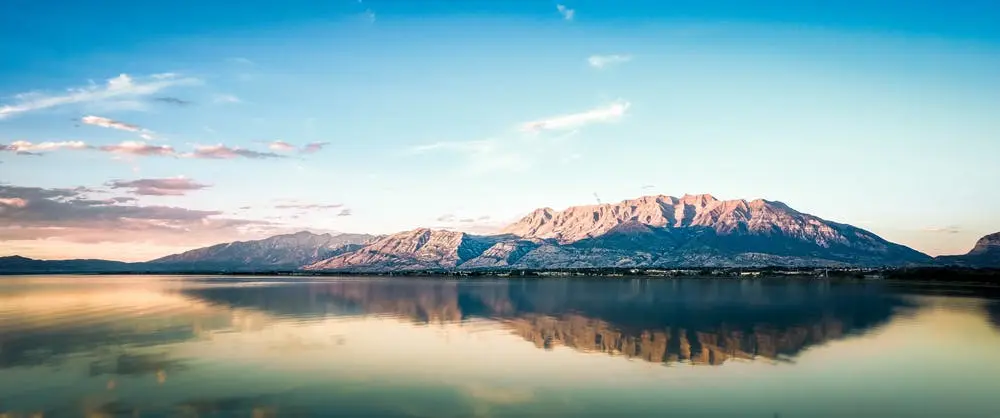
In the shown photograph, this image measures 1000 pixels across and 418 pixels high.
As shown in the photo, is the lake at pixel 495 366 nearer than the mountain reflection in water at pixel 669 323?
Yes

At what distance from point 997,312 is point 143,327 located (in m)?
105

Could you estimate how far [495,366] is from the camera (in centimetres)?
4194

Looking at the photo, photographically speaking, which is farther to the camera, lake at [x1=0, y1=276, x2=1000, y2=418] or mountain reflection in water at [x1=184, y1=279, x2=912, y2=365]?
mountain reflection in water at [x1=184, y1=279, x2=912, y2=365]

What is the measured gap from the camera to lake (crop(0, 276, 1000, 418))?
99.8ft

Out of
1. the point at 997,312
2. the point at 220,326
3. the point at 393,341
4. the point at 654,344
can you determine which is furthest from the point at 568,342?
the point at 997,312

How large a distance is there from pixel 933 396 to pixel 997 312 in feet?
236

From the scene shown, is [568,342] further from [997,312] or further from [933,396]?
[997,312]

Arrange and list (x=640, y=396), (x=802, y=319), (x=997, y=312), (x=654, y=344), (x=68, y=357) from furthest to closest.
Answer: (x=997, y=312) → (x=802, y=319) → (x=654, y=344) → (x=68, y=357) → (x=640, y=396)

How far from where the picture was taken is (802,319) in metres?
77.1

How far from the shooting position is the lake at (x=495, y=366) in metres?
30.4

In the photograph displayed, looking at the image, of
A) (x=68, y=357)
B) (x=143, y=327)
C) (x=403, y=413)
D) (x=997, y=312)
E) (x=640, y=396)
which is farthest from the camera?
(x=997, y=312)

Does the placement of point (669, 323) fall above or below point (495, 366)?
above

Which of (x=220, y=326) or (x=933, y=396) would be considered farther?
(x=220, y=326)

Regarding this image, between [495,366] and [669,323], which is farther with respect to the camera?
[669,323]
